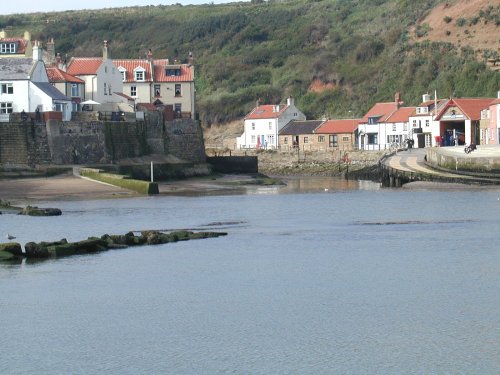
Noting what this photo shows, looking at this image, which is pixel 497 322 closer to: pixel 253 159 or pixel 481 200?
pixel 481 200

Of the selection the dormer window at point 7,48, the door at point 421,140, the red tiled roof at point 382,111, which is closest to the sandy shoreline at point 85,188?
the dormer window at point 7,48

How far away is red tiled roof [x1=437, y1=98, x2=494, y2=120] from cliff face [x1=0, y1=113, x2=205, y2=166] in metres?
25.5

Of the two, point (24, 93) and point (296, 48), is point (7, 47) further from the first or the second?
point (296, 48)

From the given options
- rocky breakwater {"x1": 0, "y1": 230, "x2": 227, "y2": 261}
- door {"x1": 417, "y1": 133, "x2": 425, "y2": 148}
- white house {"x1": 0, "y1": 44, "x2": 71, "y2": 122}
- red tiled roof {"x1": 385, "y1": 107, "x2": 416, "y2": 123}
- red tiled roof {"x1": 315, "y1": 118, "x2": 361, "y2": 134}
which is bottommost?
rocky breakwater {"x1": 0, "y1": 230, "x2": 227, "y2": 261}

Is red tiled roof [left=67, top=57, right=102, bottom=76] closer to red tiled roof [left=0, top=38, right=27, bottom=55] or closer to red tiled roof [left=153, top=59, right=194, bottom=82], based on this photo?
red tiled roof [left=0, top=38, right=27, bottom=55]

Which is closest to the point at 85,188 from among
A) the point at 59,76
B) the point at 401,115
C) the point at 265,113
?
the point at 59,76

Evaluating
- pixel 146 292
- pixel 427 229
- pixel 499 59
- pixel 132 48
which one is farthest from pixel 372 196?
pixel 132 48

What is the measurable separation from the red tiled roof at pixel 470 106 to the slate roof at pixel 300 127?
14064mm

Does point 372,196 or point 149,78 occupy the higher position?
point 149,78

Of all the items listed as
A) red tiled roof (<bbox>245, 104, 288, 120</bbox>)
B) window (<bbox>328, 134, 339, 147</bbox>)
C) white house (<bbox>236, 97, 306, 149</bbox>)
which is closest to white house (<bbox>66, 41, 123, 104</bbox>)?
window (<bbox>328, 134, 339, 147</bbox>)

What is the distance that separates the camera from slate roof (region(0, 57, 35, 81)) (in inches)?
2931

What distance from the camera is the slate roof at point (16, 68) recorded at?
244 feet

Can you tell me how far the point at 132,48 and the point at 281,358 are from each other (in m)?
132

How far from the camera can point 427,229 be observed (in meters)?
46.2
